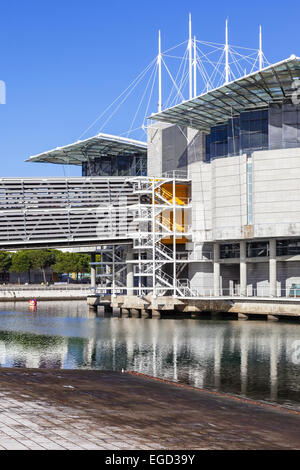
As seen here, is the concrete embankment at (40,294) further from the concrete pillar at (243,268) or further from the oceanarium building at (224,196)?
the concrete pillar at (243,268)

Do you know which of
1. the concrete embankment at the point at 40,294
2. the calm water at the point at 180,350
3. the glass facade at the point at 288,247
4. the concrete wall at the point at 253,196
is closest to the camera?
the calm water at the point at 180,350

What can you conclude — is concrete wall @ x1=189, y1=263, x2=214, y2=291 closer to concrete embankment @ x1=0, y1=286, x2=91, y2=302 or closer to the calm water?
the calm water

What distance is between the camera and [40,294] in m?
151

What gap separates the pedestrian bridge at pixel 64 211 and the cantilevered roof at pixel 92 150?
1533cm

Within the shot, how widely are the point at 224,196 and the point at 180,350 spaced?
39475 mm

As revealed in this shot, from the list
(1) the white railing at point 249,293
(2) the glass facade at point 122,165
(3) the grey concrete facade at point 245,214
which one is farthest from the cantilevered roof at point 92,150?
(1) the white railing at point 249,293

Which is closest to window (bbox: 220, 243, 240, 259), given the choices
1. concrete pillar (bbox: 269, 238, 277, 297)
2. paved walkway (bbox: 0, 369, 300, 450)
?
concrete pillar (bbox: 269, 238, 277, 297)

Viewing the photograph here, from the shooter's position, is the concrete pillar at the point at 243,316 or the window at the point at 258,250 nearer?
the concrete pillar at the point at 243,316

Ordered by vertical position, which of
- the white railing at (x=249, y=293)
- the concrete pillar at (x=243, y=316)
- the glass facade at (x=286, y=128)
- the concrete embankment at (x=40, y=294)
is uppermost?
the glass facade at (x=286, y=128)

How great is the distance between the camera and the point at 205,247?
95.6 meters

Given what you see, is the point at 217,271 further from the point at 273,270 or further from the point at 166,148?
the point at 166,148

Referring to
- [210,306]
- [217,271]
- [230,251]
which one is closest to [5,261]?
[217,271]

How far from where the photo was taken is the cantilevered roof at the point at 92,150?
379ft

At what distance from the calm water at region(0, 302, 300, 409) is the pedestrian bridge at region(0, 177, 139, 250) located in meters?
17.1
